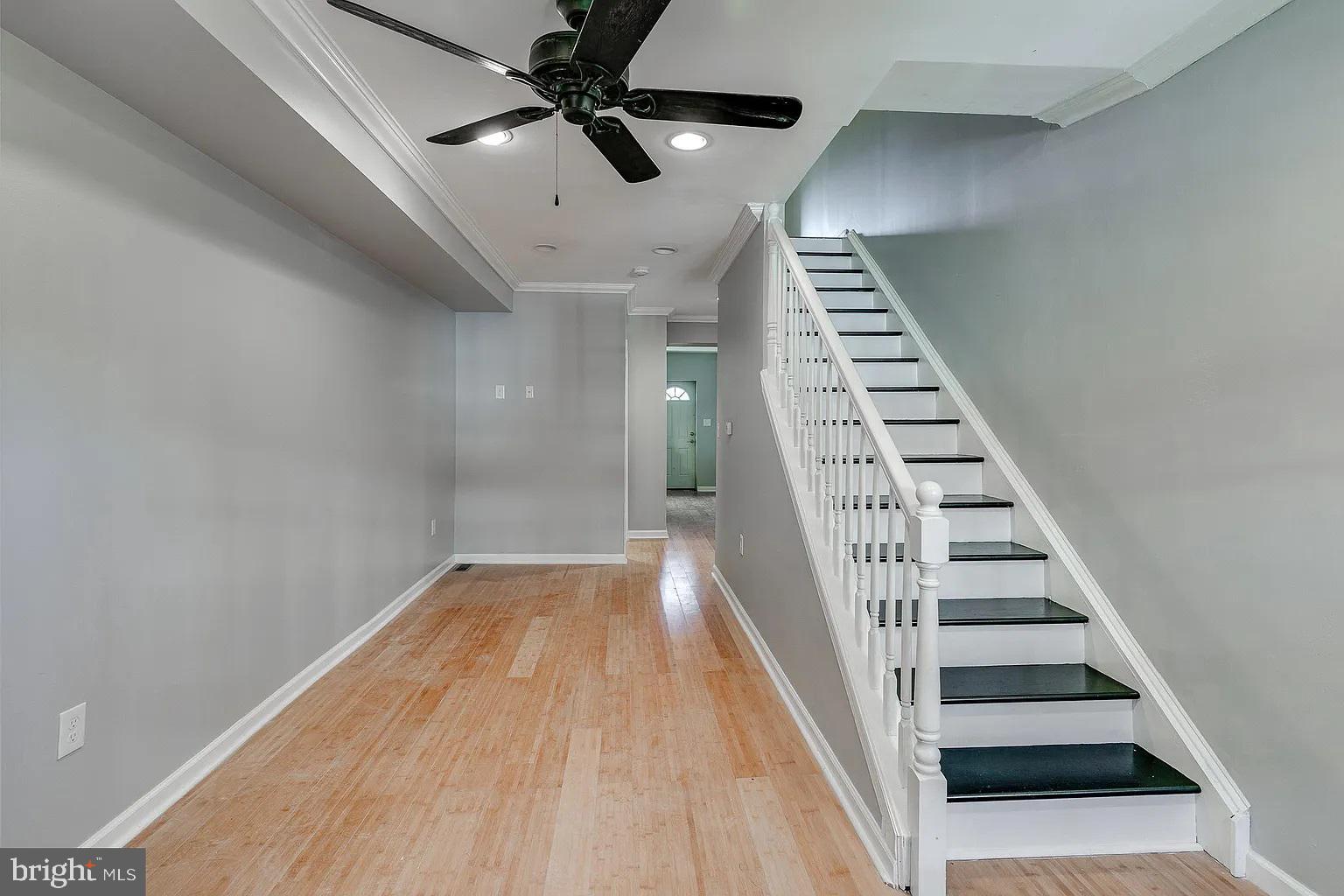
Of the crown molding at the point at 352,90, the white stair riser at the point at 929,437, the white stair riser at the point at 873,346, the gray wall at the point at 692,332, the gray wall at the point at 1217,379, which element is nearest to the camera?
the gray wall at the point at 1217,379

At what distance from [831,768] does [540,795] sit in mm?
941

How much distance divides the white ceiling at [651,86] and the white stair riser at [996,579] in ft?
5.59

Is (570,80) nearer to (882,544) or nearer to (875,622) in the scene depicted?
(875,622)

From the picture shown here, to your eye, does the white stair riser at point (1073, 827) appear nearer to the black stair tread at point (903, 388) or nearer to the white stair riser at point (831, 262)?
the black stair tread at point (903, 388)

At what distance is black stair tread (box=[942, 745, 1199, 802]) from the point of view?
1757 mm

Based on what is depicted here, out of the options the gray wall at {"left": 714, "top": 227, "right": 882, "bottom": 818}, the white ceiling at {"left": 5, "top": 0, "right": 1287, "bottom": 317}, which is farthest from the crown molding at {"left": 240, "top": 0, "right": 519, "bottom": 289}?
the gray wall at {"left": 714, "top": 227, "right": 882, "bottom": 818}

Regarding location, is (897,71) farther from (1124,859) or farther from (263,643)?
(263,643)

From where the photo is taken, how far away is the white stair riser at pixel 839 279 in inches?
Result: 168

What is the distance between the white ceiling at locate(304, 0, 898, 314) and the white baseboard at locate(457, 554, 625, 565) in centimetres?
261

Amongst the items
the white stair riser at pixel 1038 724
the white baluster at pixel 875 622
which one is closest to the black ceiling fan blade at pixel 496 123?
the white baluster at pixel 875 622

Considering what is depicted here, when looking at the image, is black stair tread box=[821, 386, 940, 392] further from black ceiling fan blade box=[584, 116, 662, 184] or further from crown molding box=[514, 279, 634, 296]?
crown molding box=[514, 279, 634, 296]

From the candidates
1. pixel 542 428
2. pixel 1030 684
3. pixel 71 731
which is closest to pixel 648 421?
pixel 542 428

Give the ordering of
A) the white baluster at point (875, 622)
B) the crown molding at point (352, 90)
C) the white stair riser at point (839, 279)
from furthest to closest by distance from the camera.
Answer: the white stair riser at point (839, 279), the white baluster at point (875, 622), the crown molding at point (352, 90)

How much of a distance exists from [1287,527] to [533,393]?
15.5ft
